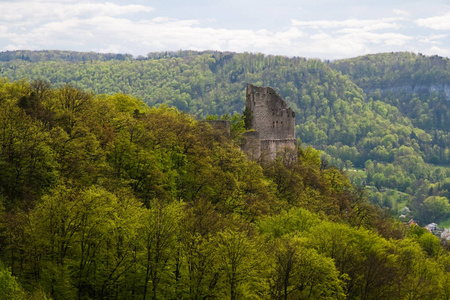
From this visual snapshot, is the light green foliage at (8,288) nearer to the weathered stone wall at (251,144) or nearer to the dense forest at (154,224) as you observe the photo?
the dense forest at (154,224)

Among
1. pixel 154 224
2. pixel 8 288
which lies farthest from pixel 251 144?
pixel 8 288

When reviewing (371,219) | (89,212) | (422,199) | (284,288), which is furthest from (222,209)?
(422,199)

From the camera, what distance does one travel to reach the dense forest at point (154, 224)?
2877 cm

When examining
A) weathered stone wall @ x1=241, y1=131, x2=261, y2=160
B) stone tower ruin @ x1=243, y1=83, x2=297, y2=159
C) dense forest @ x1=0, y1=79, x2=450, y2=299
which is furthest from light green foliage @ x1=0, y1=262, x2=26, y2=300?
stone tower ruin @ x1=243, y1=83, x2=297, y2=159

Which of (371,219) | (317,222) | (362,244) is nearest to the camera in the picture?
(362,244)

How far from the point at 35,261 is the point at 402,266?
26644 mm

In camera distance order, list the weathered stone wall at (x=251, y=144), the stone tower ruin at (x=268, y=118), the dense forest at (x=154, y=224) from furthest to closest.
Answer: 1. the stone tower ruin at (x=268, y=118)
2. the weathered stone wall at (x=251, y=144)
3. the dense forest at (x=154, y=224)

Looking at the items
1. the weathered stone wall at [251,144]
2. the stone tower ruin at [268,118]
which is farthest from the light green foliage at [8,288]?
the stone tower ruin at [268,118]

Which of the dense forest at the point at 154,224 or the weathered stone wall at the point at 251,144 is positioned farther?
the weathered stone wall at the point at 251,144

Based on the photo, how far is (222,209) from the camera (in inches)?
Answer: 1769

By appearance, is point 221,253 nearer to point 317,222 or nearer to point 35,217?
point 35,217

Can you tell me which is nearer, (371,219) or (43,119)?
(43,119)

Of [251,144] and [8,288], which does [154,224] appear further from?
[251,144]

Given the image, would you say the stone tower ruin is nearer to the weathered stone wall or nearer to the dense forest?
the weathered stone wall
